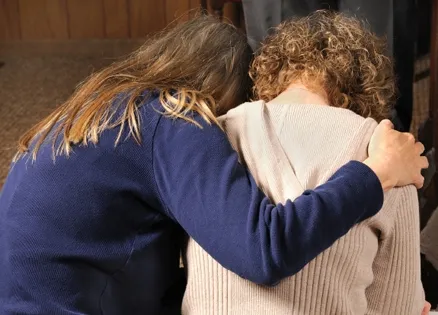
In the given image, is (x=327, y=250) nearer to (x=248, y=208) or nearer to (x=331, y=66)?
(x=248, y=208)

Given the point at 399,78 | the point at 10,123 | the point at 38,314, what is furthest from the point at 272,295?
the point at 10,123

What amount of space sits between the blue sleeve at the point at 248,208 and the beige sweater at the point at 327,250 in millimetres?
41

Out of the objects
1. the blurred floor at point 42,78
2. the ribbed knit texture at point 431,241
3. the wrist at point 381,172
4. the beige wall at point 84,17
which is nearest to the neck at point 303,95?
the wrist at point 381,172

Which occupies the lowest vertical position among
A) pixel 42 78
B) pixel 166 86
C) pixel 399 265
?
pixel 42 78

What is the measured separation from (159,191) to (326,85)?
0.33 meters

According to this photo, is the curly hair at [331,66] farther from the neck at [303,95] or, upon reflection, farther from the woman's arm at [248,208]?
the woman's arm at [248,208]

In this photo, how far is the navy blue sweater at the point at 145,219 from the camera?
1.01m

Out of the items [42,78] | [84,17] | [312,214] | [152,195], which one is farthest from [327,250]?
[84,17]

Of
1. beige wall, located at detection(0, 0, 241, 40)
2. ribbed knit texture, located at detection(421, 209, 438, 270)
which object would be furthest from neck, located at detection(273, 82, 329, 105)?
beige wall, located at detection(0, 0, 241, 40)

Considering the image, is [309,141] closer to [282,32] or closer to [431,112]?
[282,32]

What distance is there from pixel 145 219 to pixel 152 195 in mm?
52

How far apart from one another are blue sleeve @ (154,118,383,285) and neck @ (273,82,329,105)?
182 mm

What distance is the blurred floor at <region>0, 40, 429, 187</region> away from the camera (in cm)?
321

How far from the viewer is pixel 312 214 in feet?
3.33
